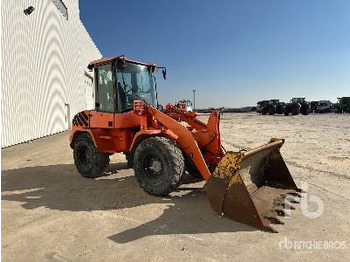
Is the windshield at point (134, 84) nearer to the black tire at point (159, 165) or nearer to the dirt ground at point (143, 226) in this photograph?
the black tire at point (159, 165)

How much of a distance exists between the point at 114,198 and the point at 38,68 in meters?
13.8

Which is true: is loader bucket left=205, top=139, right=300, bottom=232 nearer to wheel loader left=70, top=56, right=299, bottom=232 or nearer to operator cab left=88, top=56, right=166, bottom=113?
wheel loader left=70, top=56, right=299, bottom=232

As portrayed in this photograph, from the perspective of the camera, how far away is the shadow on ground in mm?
4547

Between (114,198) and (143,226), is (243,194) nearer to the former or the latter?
(143,226)

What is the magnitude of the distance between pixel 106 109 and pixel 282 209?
4.10 m

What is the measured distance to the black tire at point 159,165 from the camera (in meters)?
5.46

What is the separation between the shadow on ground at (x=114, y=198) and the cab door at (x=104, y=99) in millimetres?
1311

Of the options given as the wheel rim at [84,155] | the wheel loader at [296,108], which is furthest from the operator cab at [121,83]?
the wheel loader at [296,108]

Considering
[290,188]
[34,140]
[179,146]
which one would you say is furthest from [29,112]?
[290,188]

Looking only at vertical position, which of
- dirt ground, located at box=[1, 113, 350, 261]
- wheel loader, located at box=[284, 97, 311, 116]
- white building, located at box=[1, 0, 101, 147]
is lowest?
dirt ground, located at box=[1, 113, 350, 261]

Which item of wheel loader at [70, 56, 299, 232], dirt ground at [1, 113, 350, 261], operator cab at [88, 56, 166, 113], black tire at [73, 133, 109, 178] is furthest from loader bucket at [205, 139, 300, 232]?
black tire at [73, 133, 109, 178]

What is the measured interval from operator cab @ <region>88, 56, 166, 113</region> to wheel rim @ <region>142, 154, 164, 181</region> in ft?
4.68

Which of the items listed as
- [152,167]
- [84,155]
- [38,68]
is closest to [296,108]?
[38,68]

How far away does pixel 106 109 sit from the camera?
7.16 metres
